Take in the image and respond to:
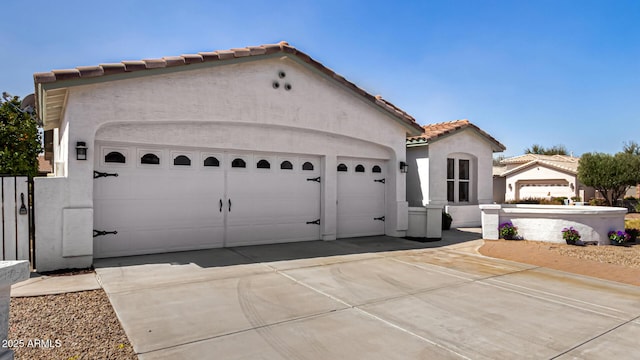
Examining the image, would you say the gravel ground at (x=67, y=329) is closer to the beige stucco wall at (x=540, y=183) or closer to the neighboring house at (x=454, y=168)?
the neighboring house at (x=454, y=168)

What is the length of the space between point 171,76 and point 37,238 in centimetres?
414

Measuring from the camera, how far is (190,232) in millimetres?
8812

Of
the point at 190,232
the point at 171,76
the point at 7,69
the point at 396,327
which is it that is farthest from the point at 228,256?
the point at 7,69

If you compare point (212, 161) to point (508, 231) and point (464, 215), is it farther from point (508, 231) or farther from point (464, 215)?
point (464, 215)

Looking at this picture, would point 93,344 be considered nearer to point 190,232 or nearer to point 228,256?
point 228,256

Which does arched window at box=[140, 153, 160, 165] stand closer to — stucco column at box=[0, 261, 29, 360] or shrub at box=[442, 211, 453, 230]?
stucco column at box=[0, 261, 29, 360]

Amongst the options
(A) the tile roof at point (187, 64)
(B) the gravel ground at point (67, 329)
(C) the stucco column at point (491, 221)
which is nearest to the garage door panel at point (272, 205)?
(A) the tile roof at point (187, 64)

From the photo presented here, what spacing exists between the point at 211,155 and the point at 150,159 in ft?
4.57

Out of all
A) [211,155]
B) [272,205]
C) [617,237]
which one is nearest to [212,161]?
[211,155]

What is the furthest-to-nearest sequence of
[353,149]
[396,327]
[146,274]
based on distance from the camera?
[353,149] → [146,274] → [396,327]

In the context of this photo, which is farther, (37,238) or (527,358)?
(37,238)

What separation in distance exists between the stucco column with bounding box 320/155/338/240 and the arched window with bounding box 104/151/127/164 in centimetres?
518

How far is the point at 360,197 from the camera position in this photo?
1155 cm

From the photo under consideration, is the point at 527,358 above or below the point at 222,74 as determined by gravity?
below
